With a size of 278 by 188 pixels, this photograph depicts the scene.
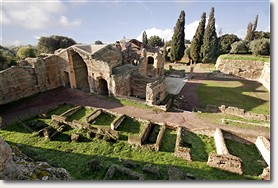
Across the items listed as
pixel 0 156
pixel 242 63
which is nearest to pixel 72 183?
pixel 0 156

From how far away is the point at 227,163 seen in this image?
8.27 metres

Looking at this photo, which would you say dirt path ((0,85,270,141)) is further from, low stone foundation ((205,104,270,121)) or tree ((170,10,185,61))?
tree ((170,10,185,61))

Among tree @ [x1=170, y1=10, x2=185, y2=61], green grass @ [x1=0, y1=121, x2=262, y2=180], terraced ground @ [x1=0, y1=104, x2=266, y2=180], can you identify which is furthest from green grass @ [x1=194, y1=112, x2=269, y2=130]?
tree @ [x1=170, y1=10, x2=185, y2=61]

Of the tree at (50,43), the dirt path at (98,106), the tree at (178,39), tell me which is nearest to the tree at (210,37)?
the tree at (178,39)

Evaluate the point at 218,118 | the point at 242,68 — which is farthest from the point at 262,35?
the point at 218,118

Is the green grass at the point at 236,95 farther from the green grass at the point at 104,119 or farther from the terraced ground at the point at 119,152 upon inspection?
the green grass at the point at 104,119

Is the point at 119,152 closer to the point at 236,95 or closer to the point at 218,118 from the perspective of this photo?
the point at 218,118

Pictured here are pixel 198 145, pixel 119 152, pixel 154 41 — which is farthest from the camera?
pixel 154 41

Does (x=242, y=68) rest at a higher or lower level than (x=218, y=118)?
higher

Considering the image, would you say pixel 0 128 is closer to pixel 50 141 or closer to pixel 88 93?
pixel 50 141

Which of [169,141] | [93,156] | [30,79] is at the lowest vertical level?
[169,141]

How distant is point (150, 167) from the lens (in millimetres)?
7633

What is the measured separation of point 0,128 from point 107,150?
9304mm

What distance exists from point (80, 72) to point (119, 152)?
50.1 ft
